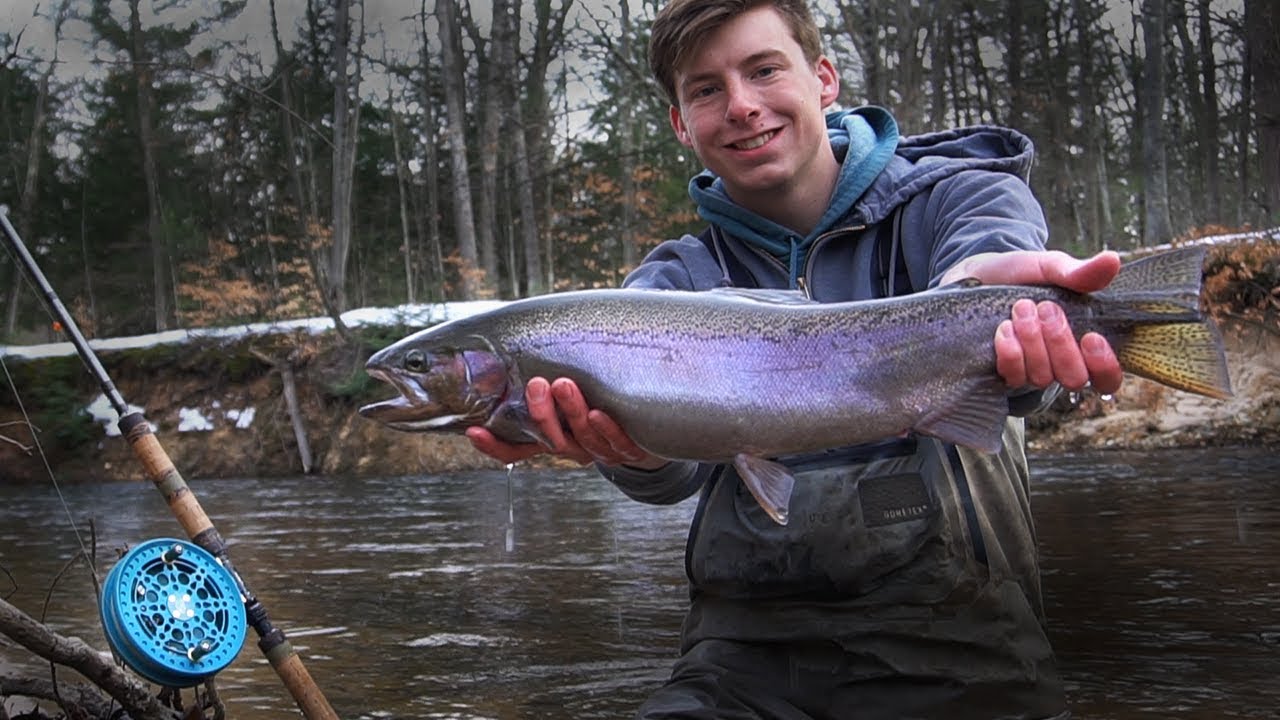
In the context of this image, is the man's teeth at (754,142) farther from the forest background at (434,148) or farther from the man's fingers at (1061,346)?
the forest background at (434,148)

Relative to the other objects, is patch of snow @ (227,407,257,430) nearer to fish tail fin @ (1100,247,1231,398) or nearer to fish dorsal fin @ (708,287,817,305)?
fish dorsal fin @ (708,287,817,305)

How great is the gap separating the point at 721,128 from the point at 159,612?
2.18 metres

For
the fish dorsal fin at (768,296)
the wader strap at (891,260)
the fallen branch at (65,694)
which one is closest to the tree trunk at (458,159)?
the fallen branch at (65,694)

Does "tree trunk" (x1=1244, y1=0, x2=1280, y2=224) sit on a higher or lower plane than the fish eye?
higher

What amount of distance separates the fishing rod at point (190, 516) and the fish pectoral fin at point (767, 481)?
1766 millimetres

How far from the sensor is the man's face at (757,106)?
3273mm

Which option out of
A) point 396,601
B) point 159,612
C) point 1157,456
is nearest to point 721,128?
point 159,612

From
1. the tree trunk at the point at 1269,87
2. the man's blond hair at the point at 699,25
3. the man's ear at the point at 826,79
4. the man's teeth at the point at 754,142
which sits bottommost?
the man's teeth at the point at 754,142

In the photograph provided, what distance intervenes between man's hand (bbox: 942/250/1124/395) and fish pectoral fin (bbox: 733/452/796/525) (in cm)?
56

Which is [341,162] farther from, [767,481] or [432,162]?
[767,481]

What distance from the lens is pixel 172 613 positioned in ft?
11.2

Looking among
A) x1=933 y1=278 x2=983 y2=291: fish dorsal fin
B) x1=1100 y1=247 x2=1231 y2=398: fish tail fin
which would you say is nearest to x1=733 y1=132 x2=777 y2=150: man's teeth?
x1=933 y1=278 x2=983 y2=291: fish dorsal fin

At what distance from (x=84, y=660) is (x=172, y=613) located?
0.32 meters

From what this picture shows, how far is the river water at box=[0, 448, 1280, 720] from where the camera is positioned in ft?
16.2
